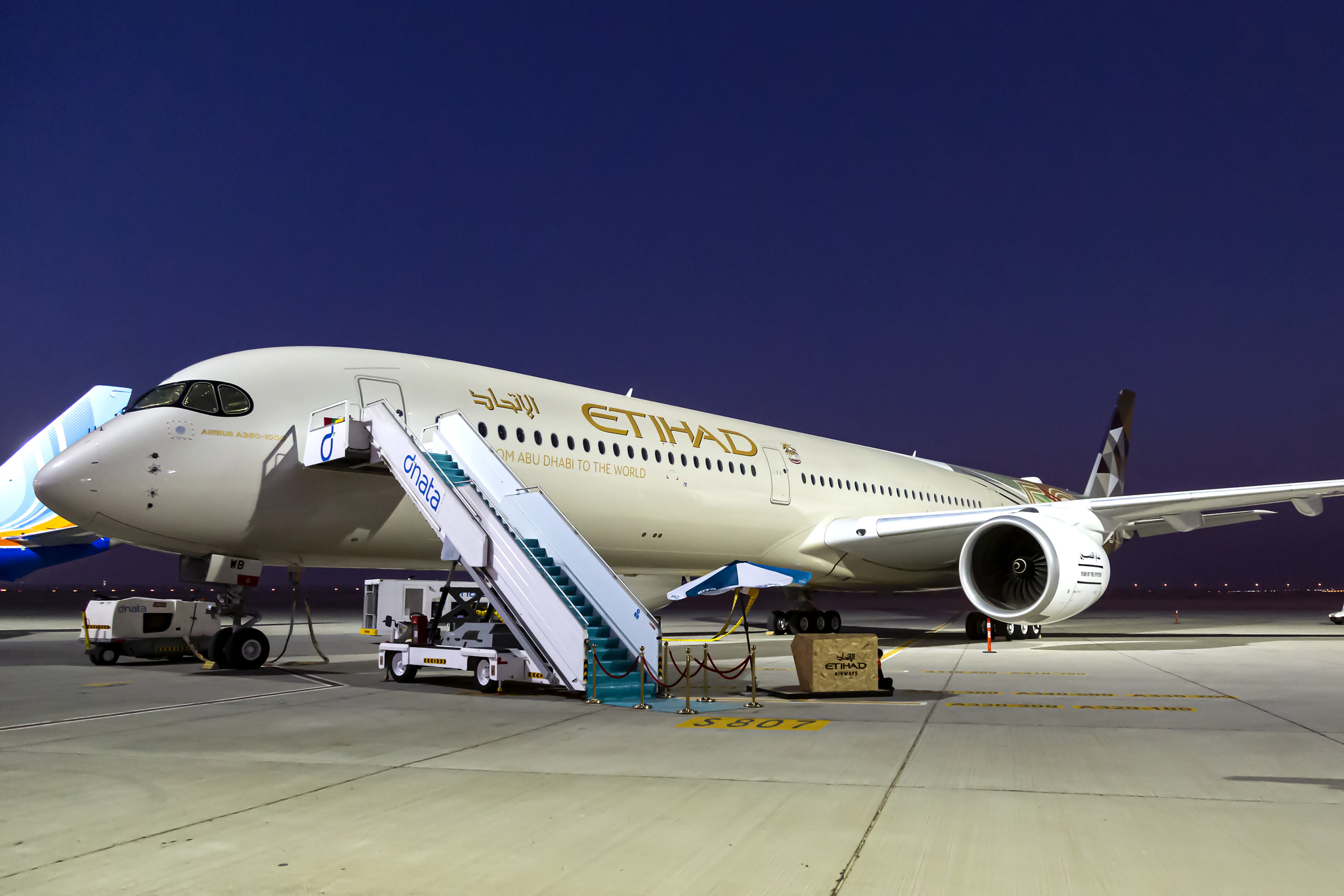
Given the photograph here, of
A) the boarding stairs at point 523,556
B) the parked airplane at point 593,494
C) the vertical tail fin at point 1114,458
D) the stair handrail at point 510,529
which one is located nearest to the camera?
the boarding stairs at point 523,556

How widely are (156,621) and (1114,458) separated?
23.0 metres

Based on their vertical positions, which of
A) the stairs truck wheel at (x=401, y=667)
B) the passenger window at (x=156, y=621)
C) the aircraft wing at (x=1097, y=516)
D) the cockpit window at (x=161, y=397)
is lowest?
the stairs truck wheel at (x=401, y=667)

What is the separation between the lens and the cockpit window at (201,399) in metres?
9.99

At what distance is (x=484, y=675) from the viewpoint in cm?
941

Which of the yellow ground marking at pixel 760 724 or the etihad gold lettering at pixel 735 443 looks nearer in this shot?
the yellow ground marking at pixel 760 724

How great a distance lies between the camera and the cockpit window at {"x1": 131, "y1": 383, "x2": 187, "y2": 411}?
394 inches

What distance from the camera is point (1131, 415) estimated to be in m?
26.6

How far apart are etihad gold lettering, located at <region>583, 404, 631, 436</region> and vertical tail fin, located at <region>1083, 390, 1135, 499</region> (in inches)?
641

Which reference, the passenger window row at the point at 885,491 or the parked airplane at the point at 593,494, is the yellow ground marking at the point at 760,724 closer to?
the parked airplane at the point at 593,494

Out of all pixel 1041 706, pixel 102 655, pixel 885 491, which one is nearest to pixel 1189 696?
pixel 1041 706

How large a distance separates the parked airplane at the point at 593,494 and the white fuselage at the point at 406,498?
0.02 m

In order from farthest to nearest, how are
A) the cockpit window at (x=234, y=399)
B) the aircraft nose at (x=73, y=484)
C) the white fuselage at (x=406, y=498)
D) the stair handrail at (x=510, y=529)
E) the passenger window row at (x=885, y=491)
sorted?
the passenger window row at (x=885, y=491)
the cockpit window at (x=234, y=399)
the white fuselage at (x=406, y=498)
the aircraft nose at (x=73, y=484)
the stair handrail at (x=510, y=529)

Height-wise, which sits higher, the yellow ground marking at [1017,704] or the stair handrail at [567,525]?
the stair handrail at [567,525]

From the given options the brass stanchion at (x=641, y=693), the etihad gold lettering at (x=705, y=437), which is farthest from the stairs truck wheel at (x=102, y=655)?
the etihad gold lettering at (x=705, y=437)
